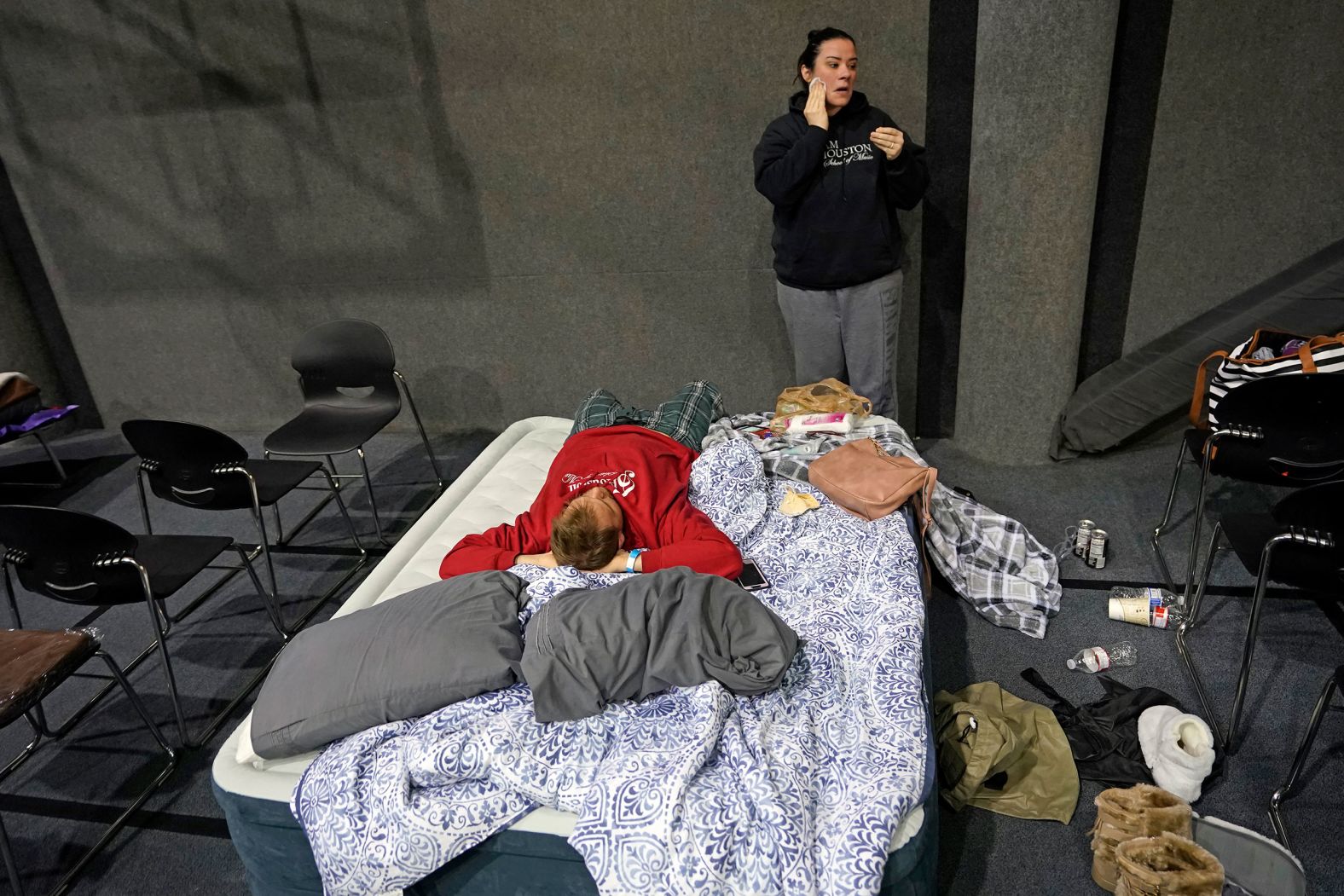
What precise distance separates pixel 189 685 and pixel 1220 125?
4.14 metres

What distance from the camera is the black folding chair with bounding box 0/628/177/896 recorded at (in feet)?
6.88

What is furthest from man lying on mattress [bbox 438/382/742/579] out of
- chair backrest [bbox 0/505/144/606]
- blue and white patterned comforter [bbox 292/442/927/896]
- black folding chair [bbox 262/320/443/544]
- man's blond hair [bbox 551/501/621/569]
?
black folding chair [bbox 262/320/443/544]

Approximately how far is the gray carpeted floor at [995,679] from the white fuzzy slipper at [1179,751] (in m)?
0.09

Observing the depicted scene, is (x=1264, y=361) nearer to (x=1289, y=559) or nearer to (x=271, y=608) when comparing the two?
(x=1289, y=559)

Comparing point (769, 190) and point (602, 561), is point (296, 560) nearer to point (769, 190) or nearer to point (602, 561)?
point (602, 561)

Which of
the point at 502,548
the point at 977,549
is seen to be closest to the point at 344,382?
the point at 502,548

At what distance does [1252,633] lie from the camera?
2.20m

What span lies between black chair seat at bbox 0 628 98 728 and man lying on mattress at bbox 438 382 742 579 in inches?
35.7

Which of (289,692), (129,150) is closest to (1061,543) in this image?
(289,692)

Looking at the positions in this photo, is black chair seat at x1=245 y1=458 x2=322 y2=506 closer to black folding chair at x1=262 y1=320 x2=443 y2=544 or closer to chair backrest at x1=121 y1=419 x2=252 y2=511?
chair backrest at x1=121 y1=419 x2=252 y2=511

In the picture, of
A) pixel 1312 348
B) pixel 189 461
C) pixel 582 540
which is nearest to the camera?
pixel 582 540

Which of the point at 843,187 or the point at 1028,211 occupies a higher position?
the point at 843,187

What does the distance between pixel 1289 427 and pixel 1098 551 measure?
2.19 feet

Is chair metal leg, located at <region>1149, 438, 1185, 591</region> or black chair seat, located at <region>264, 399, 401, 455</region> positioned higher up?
black chair seat, located at <region>264, 399, 401, 455</region>
